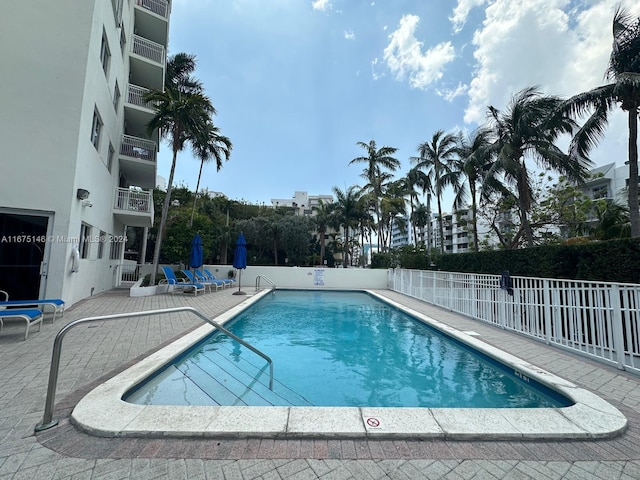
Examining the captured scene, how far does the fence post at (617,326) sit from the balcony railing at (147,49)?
Answer: 19.1 metres

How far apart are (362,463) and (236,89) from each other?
59.6 ft

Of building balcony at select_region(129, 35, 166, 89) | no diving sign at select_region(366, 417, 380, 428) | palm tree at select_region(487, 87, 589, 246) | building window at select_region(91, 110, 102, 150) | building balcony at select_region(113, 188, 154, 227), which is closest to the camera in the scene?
no diving sign at select_region(366, 417, 380, 428)

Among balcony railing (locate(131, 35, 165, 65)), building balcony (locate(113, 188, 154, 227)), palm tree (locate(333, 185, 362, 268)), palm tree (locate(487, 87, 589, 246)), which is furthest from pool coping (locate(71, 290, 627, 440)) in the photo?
palm tree (locate(333, 185, 362, 268))

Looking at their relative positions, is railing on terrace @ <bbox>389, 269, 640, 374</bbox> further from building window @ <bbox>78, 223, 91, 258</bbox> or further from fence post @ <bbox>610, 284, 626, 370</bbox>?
building window @ <bbox>78, 223, 91, 258</bbox>

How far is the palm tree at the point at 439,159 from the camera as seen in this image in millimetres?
21703

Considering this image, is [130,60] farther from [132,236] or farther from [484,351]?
[132,236]

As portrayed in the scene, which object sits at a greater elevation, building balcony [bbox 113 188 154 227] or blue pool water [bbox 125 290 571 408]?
building balcony [bbox 113 188 154 227]

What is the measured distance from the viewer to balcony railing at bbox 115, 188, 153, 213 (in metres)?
13.1

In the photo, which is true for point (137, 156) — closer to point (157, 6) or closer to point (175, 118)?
point (175, 118)

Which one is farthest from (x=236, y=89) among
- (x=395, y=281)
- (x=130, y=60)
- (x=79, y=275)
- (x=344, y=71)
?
(x=395, y=281)

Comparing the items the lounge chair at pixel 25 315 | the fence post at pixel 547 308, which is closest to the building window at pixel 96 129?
the lounge chair at pixel 25 315

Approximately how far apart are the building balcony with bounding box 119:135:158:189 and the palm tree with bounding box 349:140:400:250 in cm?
1835

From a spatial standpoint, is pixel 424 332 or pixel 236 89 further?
pixel 236 89

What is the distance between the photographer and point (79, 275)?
912 centimetres
